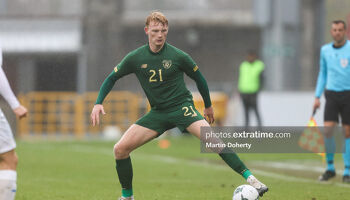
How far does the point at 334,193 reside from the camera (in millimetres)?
9469

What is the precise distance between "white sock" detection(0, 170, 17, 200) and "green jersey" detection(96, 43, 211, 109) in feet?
6.25

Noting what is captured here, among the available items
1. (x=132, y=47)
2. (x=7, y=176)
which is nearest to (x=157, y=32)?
(x=7, y=176)

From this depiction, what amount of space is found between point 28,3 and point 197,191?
2482 centimetres

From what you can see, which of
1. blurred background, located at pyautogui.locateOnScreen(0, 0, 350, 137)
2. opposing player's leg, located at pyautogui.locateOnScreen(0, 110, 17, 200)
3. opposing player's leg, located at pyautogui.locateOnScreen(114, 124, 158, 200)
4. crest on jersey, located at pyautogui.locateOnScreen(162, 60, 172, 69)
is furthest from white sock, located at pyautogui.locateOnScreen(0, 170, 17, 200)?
blurred background, located at pyautogui.locateOnScreen(0, 0, 350, 137)

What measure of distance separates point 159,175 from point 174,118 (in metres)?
5.00

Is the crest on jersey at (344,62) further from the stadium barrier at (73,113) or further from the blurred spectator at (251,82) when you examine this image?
the stadium barrier at (73,113)

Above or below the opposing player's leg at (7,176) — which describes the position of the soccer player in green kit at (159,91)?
above

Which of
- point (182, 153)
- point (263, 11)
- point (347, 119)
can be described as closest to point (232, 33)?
point (263, 11)

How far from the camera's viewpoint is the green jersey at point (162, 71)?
317 inches

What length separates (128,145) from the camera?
8.19 meters

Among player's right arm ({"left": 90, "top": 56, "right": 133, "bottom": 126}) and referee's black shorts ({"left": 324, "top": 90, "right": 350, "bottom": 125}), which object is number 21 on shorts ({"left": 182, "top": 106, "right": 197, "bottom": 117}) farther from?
referee's black shorts ({"left": 324, "top": 90, "right": 350, "bottom": 125})

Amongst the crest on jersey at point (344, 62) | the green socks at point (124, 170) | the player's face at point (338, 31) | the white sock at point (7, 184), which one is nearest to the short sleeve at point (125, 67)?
the green socks at point (124, 170)

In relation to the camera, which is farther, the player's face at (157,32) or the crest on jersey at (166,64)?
the crest on jersey at (166,64)

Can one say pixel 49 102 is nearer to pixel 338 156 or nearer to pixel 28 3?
pixel 28 3
